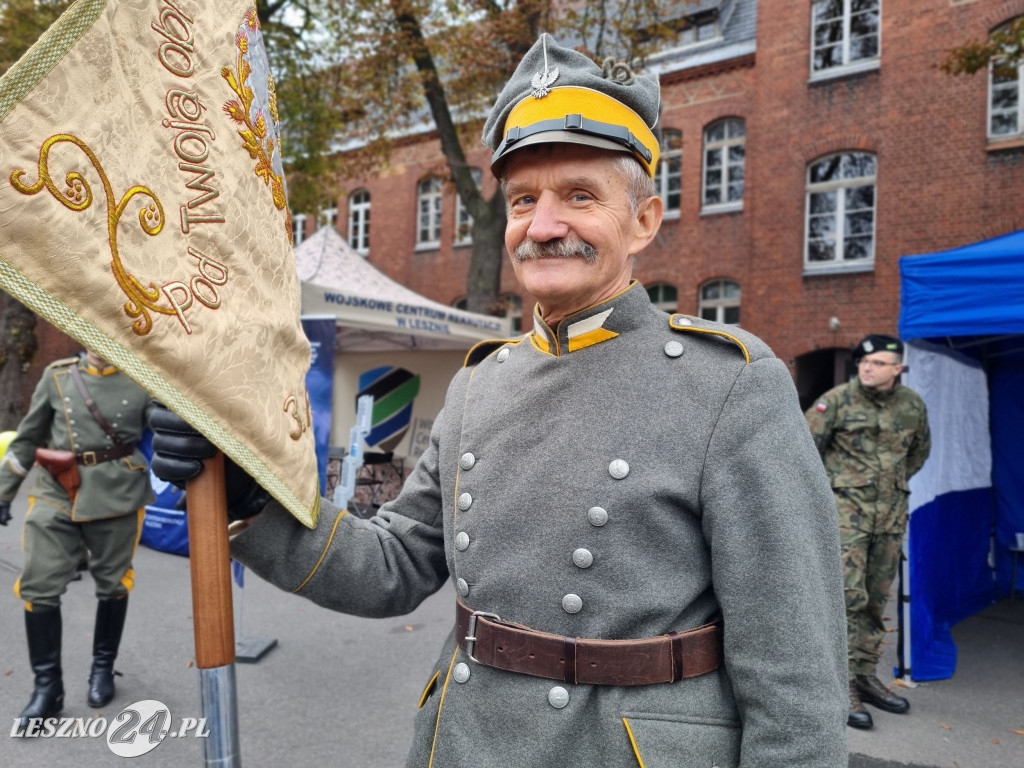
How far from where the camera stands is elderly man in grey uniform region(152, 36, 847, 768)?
46.8 inches

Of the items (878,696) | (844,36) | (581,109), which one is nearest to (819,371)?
(844,36)

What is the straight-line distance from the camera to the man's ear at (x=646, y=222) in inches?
58.3

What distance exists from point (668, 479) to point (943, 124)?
1470 centimetres

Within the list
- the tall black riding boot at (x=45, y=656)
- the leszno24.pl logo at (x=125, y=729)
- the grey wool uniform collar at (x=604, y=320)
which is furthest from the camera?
the tall black riding boot at (x=45, y=656)

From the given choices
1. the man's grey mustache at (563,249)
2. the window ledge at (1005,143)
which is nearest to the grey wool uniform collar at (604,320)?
the man's grey mustache at (563,249)

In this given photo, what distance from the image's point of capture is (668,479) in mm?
1268

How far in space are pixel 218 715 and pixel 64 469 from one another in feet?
11.4

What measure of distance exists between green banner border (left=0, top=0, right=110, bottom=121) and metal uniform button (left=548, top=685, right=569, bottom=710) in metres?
1.15

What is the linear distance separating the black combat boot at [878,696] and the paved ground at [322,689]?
5 centimetres

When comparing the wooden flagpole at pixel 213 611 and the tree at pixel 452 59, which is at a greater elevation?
the tree at pixel 452 59

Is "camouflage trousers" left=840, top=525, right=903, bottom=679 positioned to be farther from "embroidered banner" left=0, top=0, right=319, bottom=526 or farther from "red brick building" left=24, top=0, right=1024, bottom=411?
"red brick building" left=24, top=0, right=1024, bottom=411

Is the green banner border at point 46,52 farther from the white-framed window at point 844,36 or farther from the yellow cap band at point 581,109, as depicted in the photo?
the white-framed window at point 844,36

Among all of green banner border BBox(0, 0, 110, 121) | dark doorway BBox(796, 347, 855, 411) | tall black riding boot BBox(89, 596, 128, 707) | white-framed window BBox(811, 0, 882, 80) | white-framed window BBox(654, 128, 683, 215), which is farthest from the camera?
white-framed window BBox(654, 128, 683, 215)

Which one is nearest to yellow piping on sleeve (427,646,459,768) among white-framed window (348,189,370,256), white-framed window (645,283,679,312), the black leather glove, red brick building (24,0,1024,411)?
the black leather glove
